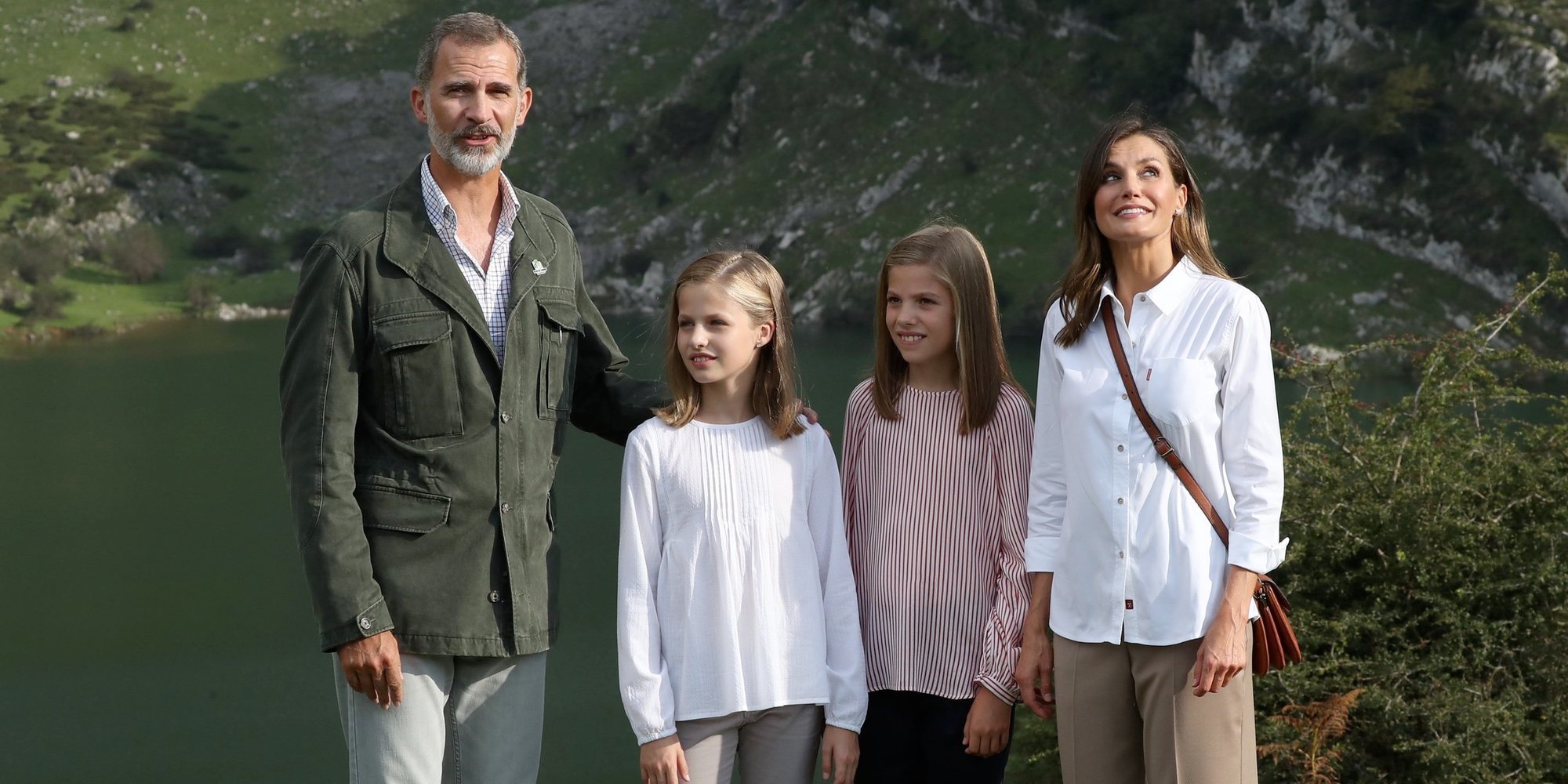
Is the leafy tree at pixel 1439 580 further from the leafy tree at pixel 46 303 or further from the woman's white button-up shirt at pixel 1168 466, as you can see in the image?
the leafy tree at pixel 46 303

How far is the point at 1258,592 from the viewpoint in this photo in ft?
9.98

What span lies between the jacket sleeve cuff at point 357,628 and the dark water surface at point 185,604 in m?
1.13

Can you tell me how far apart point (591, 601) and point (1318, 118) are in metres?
39.5

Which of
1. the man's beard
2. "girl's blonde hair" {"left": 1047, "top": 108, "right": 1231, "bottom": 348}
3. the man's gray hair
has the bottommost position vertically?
"girl's blonde hair" {"left": 1047, "top": 108, "right": 1231, "bottom": 348}

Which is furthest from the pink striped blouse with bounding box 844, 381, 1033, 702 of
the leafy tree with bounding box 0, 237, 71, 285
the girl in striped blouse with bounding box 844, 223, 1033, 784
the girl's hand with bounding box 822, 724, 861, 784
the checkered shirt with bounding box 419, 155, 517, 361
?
the leafy tree with bounding box 0, 237, 71, 285

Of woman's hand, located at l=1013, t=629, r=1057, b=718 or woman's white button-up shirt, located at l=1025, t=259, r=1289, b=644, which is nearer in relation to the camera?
woman's white button-up shirt, located at l=1025, t=259, r=1289, b=644

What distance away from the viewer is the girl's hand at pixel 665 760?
321 cm

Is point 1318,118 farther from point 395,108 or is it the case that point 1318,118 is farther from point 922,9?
point 395,108

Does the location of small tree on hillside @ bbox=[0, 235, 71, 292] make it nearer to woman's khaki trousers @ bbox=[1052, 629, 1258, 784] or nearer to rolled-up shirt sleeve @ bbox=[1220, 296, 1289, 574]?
woman's khaki trousers @ bbox=[1052, 629, 1258, 784]

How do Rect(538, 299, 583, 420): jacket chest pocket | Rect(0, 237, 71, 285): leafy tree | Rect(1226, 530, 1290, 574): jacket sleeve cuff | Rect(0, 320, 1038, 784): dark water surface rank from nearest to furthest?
Rect(1226, 530, 1290, 574): jacket sleeve cuff
Rect(538, 299, 583, 420): jacket chest pocket
Rect(0, 320, 1038, 784): dark water surface
Rect(0, 237, 71, 285): leafy tree

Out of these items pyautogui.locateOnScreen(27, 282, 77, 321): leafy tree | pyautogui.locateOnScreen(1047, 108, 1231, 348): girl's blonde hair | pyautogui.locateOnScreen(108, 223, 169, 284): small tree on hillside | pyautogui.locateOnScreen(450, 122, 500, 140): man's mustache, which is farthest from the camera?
pyautogui.locateOnScreen(108, 223, 169, 284): small tree on hillside

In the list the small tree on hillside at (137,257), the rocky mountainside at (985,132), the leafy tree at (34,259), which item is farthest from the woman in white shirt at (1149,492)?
the small tree on hillside at (137,257)

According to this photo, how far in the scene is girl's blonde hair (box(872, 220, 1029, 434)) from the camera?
3482 mm

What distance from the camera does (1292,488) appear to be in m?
7.30
